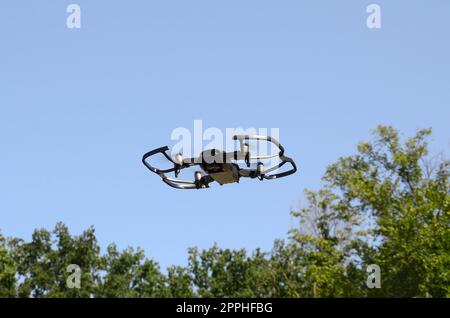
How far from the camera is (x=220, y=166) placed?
14.2m

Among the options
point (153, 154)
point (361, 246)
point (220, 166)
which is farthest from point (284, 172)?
point (361, 246)

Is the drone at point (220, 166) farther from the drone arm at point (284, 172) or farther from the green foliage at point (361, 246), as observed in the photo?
the green foliage at point (361, 246)

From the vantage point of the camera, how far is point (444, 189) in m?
46.2

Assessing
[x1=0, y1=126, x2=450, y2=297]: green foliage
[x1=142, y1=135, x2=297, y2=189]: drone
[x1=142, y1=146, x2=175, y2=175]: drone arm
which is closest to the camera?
[x1=142, y1=135, x2=297, y2=189]: drone

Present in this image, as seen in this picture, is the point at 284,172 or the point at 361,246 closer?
the point at 284,172

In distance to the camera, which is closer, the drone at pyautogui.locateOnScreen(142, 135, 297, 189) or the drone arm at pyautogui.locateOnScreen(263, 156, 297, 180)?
the drone at pyautogui.locateOnScreen(142, 135, 297, 189)

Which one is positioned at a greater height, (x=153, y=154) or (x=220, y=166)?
(x=153, y=154)

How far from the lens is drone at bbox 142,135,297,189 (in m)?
14.0

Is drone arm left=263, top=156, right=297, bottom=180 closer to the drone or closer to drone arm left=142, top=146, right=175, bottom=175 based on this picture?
the drone

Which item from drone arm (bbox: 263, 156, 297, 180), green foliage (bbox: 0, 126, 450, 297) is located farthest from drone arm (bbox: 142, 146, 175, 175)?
green foliage (bbox: 0, 126, 450, 297)

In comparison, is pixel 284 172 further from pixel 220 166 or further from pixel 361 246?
pixel 361 246

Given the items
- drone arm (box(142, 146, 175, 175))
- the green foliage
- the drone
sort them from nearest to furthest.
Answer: the drone → drone arm (box(142, 146, 175, 175)) → the green foliage
